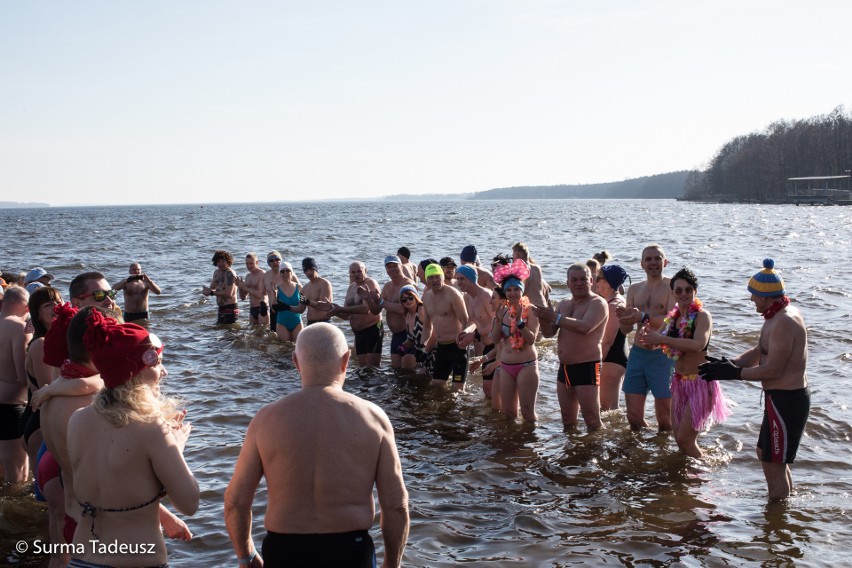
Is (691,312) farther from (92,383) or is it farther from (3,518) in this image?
(3,518)

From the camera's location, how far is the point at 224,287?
14.6 meters

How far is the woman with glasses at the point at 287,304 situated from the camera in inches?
491

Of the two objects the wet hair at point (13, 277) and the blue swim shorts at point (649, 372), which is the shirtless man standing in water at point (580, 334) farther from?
the wet hair at point (13, 277)

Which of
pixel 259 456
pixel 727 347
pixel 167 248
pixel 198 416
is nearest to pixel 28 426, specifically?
pixel 259 456

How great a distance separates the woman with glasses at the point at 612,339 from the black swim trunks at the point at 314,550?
5509 millimetres

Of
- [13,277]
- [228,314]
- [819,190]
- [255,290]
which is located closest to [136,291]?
[228,314]

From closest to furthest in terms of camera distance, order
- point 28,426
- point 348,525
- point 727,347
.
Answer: point 348,525 < point 28,426 < point 727,347

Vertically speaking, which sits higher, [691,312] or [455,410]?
[691,312]

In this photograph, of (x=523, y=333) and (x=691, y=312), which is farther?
(x=523, y=333)

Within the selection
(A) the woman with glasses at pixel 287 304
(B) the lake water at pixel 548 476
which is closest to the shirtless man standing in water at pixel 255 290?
(B) the lake water at pixel 548 476

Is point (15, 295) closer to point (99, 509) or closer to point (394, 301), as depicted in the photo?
point (99, 509)

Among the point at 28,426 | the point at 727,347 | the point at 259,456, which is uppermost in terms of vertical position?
the point at 259,456

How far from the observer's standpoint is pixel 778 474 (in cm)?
595

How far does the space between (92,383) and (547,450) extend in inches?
199
